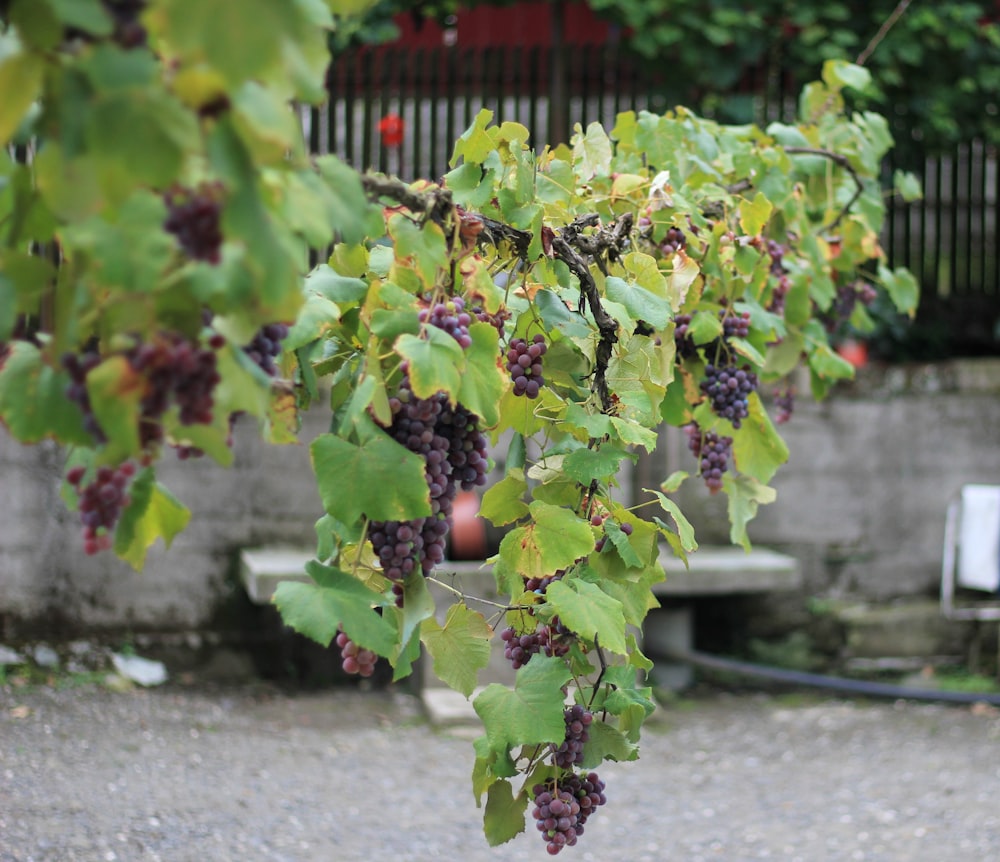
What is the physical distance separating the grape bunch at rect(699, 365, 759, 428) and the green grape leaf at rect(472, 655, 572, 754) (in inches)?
26.8

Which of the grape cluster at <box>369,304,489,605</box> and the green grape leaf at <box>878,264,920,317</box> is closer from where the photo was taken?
the grape cluster at <box>369,304,489,605</box>

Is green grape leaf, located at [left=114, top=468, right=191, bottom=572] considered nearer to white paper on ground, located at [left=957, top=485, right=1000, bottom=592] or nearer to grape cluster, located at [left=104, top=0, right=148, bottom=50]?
grape cluster, located at [left=104, top=0, right=148, bottom=50]

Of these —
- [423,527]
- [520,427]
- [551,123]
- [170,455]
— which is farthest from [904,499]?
[423,527]

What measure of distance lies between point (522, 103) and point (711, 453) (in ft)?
11.0

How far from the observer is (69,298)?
847 mm

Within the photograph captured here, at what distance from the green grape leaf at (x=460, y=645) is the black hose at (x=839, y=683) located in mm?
3180

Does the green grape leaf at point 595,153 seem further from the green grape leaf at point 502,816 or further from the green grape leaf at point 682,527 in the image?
the green grape leaf at point 502,816

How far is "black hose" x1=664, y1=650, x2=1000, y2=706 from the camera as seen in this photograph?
4.39 m

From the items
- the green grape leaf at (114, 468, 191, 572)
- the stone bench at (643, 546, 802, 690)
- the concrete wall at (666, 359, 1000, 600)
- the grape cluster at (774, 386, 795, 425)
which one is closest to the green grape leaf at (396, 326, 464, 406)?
the green grape leaf at (114, 468, 191, 572)

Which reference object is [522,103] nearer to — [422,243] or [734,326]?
[734,326]

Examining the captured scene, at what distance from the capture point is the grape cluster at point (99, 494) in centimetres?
98

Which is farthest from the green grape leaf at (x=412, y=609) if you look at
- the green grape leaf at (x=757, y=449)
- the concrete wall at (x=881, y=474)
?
the concrete wall at (x=881, y=474)

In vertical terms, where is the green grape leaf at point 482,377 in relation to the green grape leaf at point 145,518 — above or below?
above

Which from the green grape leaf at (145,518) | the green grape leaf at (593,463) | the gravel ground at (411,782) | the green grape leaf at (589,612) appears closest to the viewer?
the green grape leaf at (145,518)
